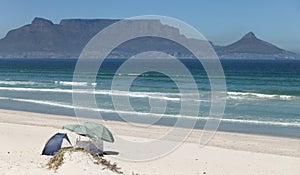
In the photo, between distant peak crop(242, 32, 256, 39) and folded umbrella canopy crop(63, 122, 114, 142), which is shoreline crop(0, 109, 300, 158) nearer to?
folded umbrella canopy crop(63, 122, 114, 142)

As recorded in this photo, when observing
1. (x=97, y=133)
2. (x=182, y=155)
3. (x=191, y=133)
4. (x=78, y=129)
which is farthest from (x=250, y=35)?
(x=78, y=129)

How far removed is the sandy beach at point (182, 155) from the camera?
9386 mm

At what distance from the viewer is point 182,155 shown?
12.4m

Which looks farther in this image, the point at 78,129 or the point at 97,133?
the point at 97,133

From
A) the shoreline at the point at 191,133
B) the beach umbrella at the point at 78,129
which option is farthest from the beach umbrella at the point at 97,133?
the shoreline at the point at 191,133

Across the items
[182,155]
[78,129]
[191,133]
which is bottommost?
[182,155]

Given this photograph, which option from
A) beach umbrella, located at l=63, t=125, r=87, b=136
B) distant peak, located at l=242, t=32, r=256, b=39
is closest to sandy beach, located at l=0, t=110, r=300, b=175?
beach umbrella, located at l=63, t=125, r=87, b=136

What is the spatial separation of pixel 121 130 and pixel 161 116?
14.0 ft

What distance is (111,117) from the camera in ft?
67.7

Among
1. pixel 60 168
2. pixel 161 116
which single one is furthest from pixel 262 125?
pixel 60 168

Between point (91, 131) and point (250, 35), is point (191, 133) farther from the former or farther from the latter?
point (250, 35)

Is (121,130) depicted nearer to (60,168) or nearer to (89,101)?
(60,168)

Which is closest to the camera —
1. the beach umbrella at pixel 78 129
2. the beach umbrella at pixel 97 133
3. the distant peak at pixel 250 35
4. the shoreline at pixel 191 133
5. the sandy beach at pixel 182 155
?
the sandy beach at pixel 182 155

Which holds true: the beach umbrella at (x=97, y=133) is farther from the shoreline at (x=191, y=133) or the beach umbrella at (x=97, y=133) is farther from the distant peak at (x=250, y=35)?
the distant peak at (x=250, y=35)
